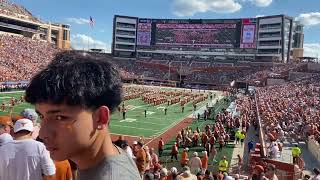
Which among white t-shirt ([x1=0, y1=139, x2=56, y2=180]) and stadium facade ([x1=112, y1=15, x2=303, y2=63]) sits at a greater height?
stadium facade ([x1=112, y1=15, x2=303, y2=63])

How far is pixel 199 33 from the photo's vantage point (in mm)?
95500

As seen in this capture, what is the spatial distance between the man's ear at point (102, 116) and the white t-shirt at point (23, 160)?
4.99 ft

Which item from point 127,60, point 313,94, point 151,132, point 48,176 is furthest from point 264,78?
point 48,176

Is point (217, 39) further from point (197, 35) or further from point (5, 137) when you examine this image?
point (5, 137)

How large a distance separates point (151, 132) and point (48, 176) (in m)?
22.6

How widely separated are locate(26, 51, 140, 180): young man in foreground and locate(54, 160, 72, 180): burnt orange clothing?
1913 millimetres

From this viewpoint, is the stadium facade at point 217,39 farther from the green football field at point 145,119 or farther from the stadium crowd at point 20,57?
the green football field at point 145,119

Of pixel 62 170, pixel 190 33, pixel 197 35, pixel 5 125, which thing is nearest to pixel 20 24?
pixel 190 33

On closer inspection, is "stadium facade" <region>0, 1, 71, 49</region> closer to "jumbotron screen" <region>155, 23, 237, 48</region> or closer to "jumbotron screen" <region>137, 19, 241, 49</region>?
"jumbotron screen" <region>137, 19, 241, 49</region>

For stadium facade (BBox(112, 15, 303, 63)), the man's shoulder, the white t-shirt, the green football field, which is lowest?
the green football field

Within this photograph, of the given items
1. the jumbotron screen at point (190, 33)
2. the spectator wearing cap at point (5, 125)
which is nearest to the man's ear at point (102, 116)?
the spectator wearing cap at point (5, 125)

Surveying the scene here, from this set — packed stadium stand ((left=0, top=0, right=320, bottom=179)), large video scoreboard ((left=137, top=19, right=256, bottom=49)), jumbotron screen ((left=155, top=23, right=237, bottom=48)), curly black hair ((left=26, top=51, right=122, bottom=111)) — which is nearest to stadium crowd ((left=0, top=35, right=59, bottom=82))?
packed stadium stand ((left=0, top=0, right=320, bottom=179))

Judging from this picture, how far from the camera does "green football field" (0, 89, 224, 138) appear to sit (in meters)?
25.9

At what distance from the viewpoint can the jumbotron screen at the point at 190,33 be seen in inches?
3642
